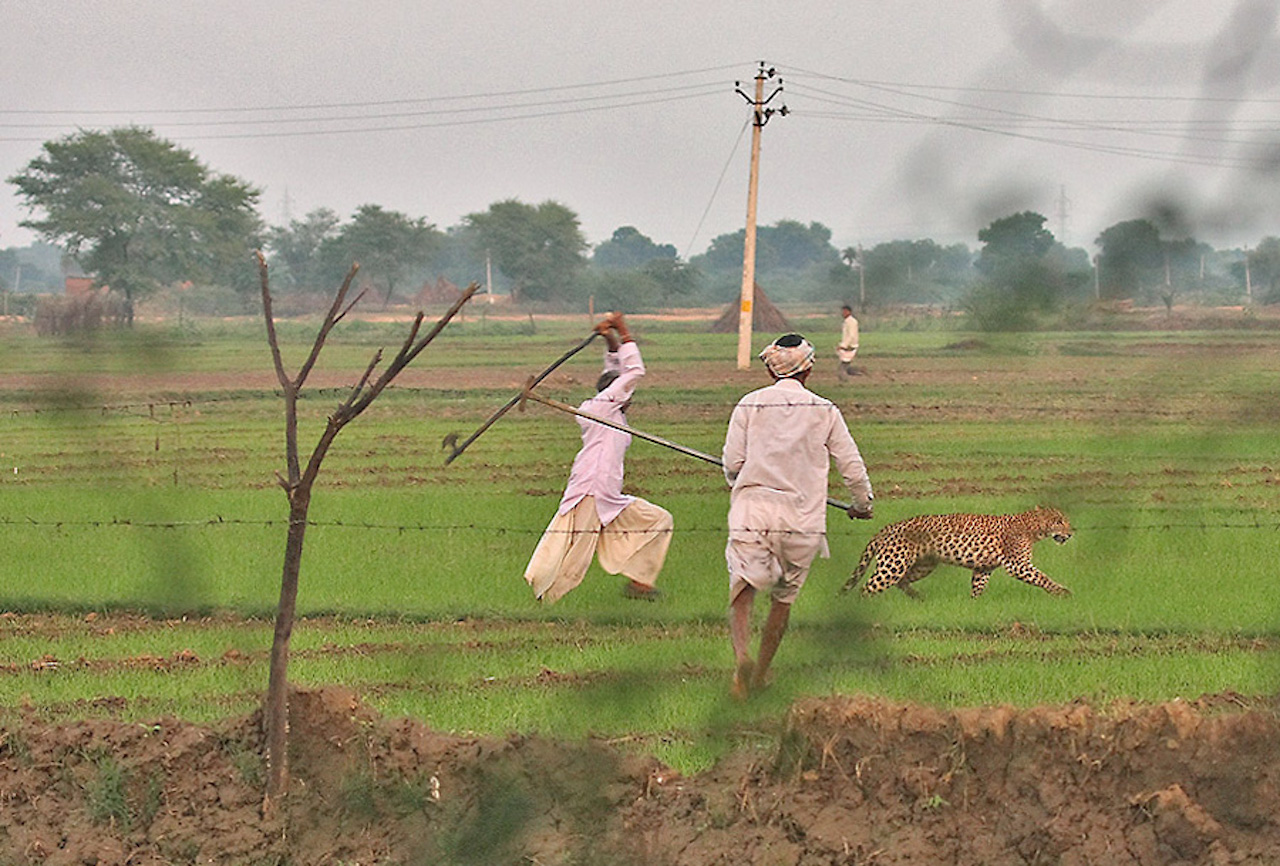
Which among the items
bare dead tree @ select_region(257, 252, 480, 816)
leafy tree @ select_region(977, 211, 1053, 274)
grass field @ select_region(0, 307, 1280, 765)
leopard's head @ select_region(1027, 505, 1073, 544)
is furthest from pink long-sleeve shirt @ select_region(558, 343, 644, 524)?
bare dead tree @ select_region(257, 252, 480, 816)

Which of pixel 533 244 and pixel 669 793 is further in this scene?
pixel 533 244

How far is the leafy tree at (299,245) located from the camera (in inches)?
2052

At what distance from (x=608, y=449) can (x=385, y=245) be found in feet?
136

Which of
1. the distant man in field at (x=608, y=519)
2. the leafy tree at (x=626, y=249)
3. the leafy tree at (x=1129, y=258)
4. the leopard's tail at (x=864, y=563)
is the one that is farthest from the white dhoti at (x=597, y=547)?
the leafy tree at (x=626, y=249)

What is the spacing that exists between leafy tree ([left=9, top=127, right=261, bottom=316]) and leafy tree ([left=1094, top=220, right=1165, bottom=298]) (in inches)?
1441

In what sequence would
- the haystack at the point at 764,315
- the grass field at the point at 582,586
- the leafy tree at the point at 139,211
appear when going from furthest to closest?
the leafy tree at the point at 139,211 → the haystack at the point at 764,315 → the grass field at the point at 582,586

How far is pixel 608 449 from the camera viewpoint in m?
8.52

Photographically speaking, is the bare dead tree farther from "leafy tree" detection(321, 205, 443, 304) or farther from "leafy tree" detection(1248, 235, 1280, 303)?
"leafy tree" detection(321, 205, 443, 304)

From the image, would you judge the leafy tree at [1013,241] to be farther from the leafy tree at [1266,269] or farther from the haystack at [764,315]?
the haystack at [764,315]

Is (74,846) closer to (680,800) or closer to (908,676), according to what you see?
(680,800)

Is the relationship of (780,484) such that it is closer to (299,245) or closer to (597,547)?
(597,547)

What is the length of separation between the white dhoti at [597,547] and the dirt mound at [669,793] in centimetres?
277

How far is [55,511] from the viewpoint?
12.0 meters

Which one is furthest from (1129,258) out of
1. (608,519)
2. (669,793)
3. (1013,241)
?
(608,519)
